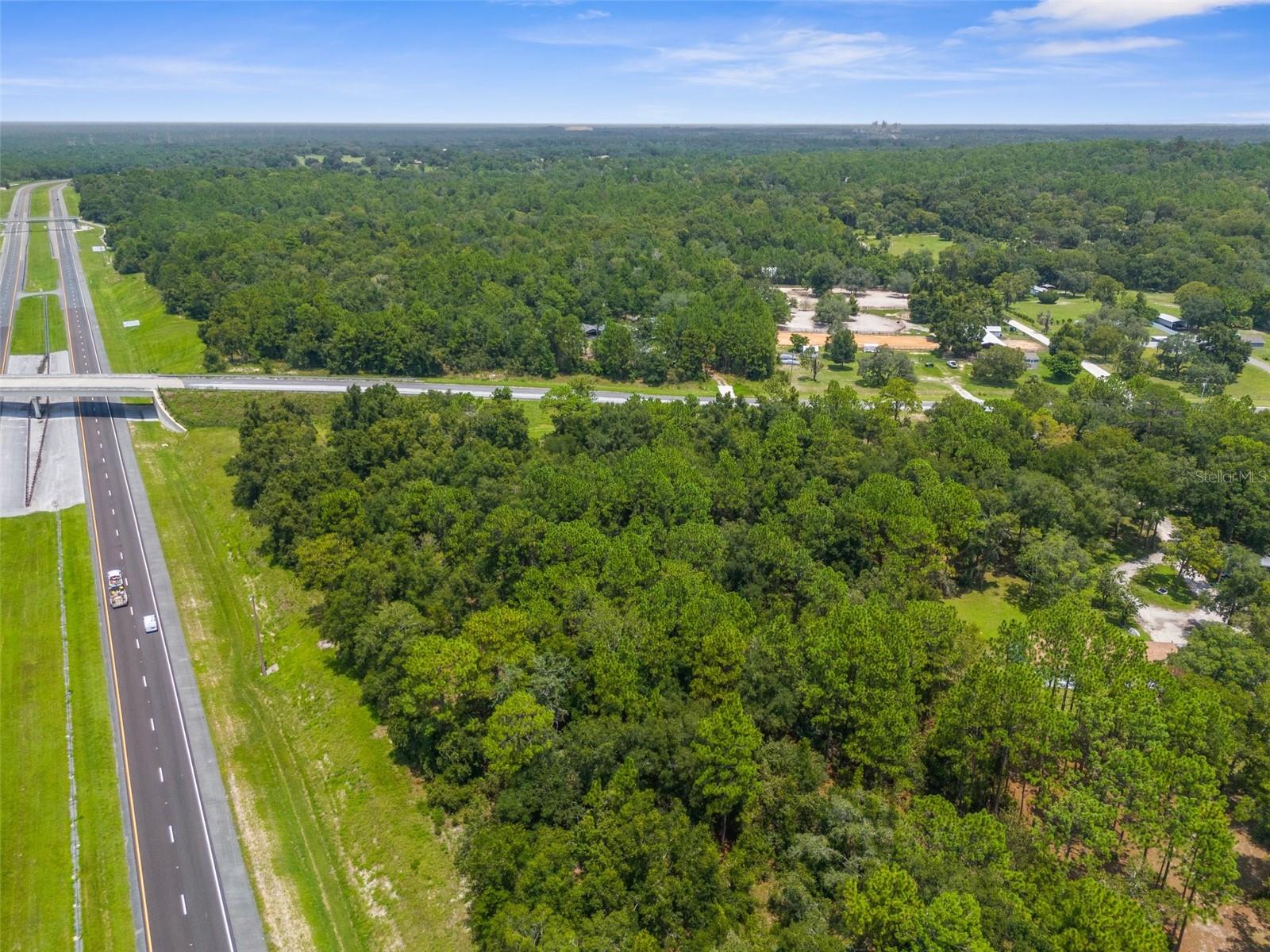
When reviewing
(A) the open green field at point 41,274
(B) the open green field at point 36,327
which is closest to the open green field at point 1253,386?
(B) the open green field at point 36,327

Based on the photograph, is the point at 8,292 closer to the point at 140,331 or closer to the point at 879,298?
the point at 140,331

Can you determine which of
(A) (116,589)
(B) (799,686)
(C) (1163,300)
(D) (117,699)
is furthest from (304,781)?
(C) (1163,300)

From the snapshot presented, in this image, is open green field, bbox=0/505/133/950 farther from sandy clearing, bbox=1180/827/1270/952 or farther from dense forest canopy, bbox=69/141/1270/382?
dense forest canopy, bbox=69/141/1270/382

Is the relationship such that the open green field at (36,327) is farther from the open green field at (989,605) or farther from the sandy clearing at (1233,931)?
the sandy clearing at (1233,931)

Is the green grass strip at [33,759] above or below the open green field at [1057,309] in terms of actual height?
below

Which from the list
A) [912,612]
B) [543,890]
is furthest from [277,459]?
[912,612]

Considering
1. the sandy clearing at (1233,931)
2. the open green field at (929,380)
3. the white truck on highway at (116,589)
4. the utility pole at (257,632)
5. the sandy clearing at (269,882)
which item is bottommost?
the sandy clearing at (269,882)
